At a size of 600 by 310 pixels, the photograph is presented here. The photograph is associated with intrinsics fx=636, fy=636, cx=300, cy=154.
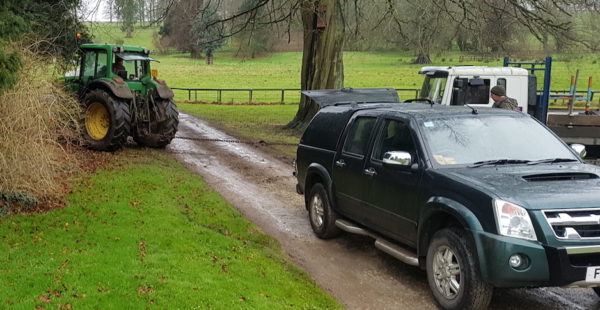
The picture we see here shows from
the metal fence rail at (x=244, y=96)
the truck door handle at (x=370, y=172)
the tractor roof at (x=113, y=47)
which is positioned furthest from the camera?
the metal fence rail at (x=244, y=96)

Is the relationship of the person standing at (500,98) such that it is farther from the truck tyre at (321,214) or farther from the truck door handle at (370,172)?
the truck door handle at (370,172)

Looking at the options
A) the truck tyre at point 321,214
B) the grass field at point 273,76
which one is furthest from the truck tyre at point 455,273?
the grass field at point 273,76

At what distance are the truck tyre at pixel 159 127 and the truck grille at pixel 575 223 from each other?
1219 cm

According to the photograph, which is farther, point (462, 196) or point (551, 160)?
point (551, 160)

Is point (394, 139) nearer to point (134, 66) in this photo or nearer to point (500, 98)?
point (500, 98)

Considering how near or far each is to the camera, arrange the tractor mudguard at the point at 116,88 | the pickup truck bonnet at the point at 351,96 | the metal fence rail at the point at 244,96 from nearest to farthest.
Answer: the pickup truck bonnet at the point at 351,96 < the tractor mudguard at the point at 116,88 < the metal fence rail at the point at 244,96

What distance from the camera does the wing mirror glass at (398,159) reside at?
6402 millimetres

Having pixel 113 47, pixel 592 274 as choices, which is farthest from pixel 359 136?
pixel 113 47

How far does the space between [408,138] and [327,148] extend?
1.80 m

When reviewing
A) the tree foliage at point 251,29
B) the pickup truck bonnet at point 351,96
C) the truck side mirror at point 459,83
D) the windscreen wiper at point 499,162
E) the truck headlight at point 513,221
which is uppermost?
the tree foliage at point 251,29

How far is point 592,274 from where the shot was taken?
5.15m

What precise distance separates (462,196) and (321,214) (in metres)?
3.08

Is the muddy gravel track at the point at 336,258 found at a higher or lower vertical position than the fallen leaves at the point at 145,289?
lower

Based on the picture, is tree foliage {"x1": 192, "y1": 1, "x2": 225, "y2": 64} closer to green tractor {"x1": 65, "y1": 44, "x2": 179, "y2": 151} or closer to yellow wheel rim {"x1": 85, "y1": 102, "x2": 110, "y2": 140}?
green tractor {"x1": 65, "y1": 44, "x2": 179, "y2": 151}
